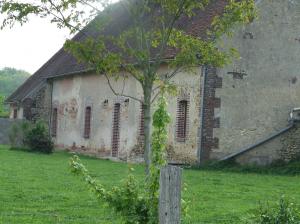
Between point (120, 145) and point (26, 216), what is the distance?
16.7 m

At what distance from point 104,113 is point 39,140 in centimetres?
345

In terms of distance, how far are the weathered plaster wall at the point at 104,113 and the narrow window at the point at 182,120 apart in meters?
0.19

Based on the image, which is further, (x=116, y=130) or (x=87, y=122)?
(x=87, y=122)

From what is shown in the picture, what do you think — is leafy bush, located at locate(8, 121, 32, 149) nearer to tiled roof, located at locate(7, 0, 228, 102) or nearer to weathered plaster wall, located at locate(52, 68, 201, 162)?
weathered plaster wall, located at locate(52, 68, 201, 162)

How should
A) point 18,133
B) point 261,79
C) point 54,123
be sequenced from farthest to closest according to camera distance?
point 54,123, point 18,133, point 261,79

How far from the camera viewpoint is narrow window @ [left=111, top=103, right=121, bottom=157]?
26.8m

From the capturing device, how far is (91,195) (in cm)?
1236

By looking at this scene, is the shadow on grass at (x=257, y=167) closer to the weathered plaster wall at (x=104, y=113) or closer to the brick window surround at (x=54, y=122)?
the weathered plaster wall at (x=104, y=113)

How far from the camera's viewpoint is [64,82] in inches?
1299

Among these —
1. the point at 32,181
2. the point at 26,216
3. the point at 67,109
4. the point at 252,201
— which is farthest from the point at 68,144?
the point at 26,216

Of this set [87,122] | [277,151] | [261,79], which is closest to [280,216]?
A: [277,151]

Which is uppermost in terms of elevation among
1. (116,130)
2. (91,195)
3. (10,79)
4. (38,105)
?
(10,79)

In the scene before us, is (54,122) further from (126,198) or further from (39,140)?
(126,198)

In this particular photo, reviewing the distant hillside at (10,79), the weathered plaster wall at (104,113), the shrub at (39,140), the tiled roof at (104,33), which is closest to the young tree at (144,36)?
the tiled roof at (104,33)
